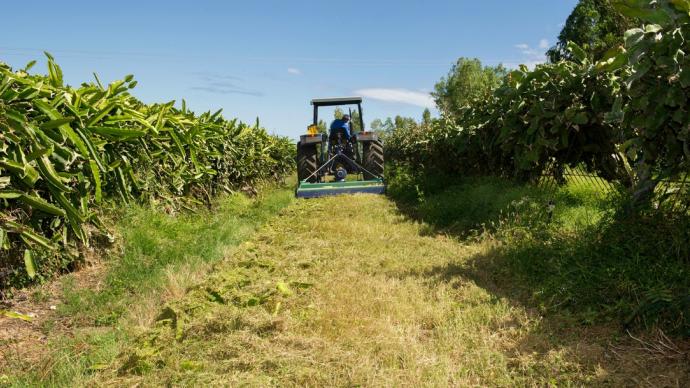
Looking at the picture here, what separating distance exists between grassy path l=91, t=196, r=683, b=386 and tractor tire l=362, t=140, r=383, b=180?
22.1 feet

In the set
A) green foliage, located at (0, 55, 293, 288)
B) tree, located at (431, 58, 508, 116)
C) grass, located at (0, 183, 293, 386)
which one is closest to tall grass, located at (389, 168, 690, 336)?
grass, located at (0, 183, 293, 386)

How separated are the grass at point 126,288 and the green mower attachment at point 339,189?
119 inches

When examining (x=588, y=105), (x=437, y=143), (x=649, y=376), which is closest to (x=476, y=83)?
(x=437, y=143)

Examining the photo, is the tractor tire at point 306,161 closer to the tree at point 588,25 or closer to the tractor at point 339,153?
the tractor at point 339,153

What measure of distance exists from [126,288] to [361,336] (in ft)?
6.97

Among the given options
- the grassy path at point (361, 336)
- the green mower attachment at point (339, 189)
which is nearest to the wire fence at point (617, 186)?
the grassy path at point (361, 336)

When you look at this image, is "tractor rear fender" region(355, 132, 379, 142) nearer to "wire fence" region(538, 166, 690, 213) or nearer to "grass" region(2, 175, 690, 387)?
"wire fence" region(538, 166, 690, 213)

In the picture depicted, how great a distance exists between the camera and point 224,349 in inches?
105

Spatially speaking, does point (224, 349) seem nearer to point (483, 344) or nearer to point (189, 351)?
point (189, 351)

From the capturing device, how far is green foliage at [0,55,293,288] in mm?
3113

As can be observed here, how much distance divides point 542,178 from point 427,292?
3.87m

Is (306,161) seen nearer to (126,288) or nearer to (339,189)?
(339,189)

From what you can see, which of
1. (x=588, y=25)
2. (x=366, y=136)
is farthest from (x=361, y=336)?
(x=588, y=25)

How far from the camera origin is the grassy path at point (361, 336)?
96.6 inches
